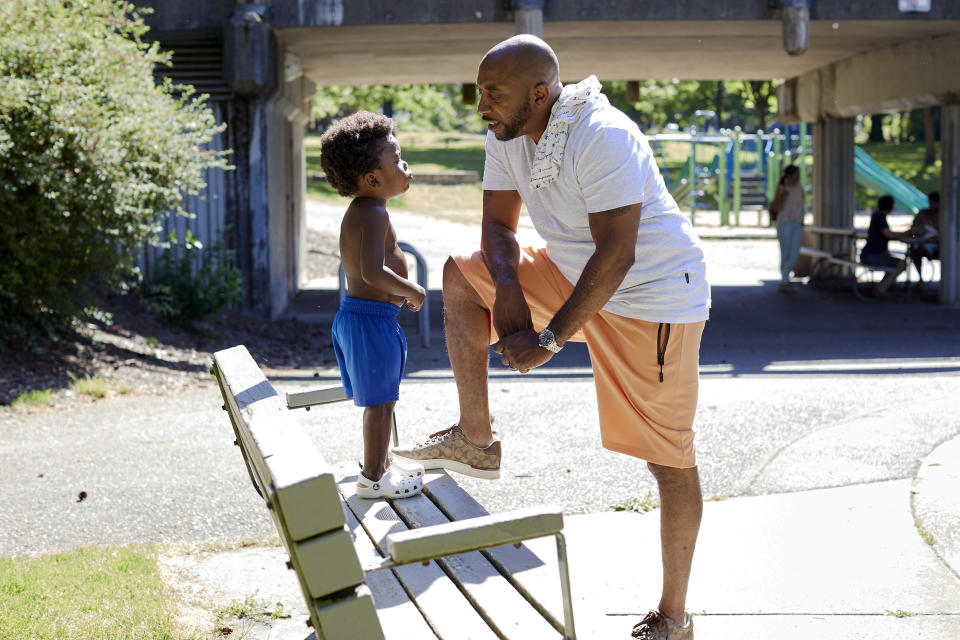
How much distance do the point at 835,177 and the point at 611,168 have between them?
15.4 m

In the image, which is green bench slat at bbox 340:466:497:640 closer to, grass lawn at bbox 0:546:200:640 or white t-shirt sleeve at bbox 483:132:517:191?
grass lawn at bbox 0:546:200:640

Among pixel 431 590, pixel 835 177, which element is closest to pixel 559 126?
pixel 431 590

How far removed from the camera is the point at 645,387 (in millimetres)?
3404

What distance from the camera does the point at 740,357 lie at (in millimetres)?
10570

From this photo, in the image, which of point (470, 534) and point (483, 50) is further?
point (483, 50)

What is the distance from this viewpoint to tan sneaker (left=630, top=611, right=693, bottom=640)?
337 cm

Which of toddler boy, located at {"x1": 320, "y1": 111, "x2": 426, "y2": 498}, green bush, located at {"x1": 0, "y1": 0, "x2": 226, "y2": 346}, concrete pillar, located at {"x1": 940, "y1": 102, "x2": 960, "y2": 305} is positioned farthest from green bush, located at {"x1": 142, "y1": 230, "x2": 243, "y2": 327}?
concrete pillar, located at {"x1": 940, "y1": 102, "x2": 960, "y2": 305}

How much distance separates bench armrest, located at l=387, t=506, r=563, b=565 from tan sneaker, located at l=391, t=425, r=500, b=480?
1057 mm

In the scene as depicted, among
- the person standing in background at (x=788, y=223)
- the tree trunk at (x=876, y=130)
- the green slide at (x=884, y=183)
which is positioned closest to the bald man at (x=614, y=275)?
the person standing in background at (x=788, y=223)

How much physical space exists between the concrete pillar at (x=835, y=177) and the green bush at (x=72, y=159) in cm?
1084

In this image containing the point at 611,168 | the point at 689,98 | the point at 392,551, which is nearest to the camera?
the point at 392,551

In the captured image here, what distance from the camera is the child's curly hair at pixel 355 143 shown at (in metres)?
4.17

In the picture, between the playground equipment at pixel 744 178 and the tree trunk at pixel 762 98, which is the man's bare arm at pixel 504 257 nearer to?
the playground equipment at pixel 744 178

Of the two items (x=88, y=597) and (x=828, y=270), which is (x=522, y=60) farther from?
(x=828, y=270)
